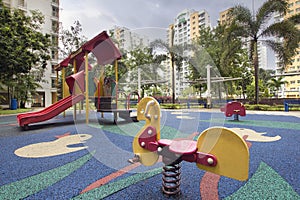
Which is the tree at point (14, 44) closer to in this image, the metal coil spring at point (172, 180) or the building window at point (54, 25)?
the building window at point (54, 25)

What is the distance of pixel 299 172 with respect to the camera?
168cm

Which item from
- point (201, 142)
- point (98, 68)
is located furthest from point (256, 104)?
point (201, 142)

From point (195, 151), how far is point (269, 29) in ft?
36.5

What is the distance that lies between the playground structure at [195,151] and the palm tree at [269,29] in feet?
34.2

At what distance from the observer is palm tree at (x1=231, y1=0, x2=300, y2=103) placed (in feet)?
29.6

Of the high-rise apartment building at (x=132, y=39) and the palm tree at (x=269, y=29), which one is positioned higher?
the palm tree at (x=269, y=29)

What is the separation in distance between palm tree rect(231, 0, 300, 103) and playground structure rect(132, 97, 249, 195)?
1044 centimetres

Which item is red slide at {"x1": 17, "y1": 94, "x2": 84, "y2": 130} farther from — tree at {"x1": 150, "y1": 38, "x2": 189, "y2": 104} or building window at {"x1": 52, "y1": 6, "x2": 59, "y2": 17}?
building window at {"x1": 52, "y1": 6, "x2": 59, "y2": 17}

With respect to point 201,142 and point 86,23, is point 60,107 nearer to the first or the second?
point 86,23

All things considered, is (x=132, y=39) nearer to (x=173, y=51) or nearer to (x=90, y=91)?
(x=173, y=51)

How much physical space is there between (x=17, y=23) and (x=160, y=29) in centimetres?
959

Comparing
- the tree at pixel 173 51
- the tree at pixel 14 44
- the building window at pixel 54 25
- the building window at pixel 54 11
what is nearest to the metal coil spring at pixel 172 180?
the tree at pixel 173 51

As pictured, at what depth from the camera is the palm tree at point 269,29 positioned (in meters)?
9.02

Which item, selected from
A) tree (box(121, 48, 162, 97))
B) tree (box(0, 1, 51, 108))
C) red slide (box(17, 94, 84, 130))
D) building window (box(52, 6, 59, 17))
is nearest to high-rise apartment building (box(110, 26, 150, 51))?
tree (box(121, 48, 162, 97))
